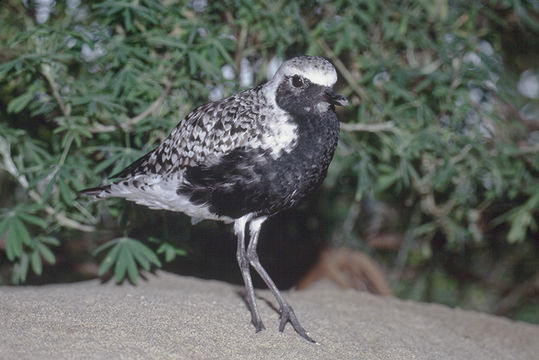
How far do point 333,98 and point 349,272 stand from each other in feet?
10.4

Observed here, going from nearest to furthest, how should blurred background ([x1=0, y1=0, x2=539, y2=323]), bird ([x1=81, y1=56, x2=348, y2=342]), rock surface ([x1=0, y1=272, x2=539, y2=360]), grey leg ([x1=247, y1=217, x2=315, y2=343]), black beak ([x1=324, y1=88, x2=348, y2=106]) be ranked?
rock surface ([x1=0, y1=272, x2=539, y2=360]), black beak ([x1=324, y1=88, x2=348, y2=106]), bird ([x1=81, y1=56, x2=348, y2=342]), grey leg ([x1=247, y1=217, x2=315, y2=343]), blurred background ([x1=0, y1=0, x2=539, y2=323])

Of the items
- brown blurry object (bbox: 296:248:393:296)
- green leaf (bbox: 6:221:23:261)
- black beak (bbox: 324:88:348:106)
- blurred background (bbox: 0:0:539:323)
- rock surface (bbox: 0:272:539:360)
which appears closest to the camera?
rock surface (bbox: 0:272:539:360)

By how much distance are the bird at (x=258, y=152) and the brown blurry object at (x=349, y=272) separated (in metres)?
2.27

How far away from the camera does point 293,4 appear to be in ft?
Answer: 15.5

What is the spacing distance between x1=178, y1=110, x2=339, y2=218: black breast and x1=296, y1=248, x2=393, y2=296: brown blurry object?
2.58 metres

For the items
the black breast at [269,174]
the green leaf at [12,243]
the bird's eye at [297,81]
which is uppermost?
the bird's eye at [297,81]

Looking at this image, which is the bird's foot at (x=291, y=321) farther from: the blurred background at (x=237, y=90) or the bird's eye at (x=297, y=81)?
the bird's eye at (x=297, y=81)

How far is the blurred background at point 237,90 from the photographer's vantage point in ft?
14.0

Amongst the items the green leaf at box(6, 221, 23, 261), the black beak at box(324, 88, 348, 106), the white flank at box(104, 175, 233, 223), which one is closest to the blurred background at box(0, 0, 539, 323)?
the green leaf at box(6, 221, 23, 261)

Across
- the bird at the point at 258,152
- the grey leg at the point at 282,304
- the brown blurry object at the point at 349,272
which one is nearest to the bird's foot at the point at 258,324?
the bird at the point at 258,152

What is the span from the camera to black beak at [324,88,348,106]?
3145 mm

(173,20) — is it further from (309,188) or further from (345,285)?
(345,285)

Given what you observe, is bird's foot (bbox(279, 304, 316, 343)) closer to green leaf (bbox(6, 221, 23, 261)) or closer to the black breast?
the black breast

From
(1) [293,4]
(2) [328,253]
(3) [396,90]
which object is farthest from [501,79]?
(2) [328,253]
